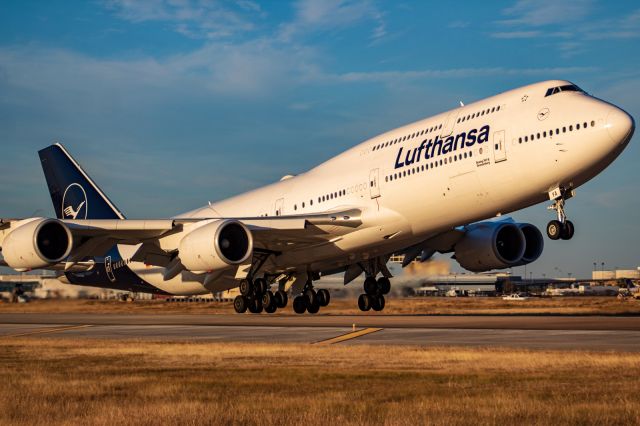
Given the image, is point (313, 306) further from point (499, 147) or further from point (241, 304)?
point (499, 147)

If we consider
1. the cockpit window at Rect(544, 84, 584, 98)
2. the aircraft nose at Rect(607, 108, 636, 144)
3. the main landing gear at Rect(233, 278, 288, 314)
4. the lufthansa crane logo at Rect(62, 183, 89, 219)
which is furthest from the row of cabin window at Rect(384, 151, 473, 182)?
the lufthansa crane logo at Rect(62, 183, 89, 219)

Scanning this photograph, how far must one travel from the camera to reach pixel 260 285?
4072 centimetres

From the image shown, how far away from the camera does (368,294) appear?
44.2m

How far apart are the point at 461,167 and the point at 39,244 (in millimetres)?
16600

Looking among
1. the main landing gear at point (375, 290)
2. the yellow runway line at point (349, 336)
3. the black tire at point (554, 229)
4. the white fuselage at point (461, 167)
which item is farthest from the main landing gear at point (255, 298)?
the black tire at point (554, 229)

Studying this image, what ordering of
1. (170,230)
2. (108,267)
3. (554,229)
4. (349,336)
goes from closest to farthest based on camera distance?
(554,229) → (349,336) → (170,230) → (108,267)

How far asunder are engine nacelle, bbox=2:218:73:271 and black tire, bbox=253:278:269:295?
35.0 feet

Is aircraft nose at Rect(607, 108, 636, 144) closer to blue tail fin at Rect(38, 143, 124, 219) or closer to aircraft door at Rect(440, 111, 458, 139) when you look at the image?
aircraft door at Rect(440, 111, 458, 139)

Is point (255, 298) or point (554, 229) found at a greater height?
point (554, 229)

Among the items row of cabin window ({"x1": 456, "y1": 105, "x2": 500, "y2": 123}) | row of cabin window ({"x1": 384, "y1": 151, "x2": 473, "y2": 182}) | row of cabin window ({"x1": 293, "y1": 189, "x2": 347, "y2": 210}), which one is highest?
row of cabin window ({"x1": 456, "y1": 105, "x2": 500, "y2": 123})

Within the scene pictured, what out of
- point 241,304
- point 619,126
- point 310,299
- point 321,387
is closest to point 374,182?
point 619,126

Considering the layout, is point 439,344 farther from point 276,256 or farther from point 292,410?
point 276,256

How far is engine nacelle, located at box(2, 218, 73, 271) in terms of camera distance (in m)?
32.3

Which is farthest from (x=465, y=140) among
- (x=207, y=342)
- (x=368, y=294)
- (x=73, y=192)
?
(x=73, y=192)
